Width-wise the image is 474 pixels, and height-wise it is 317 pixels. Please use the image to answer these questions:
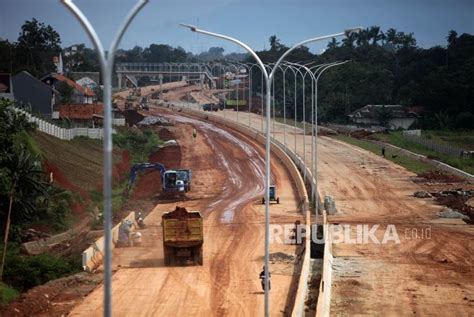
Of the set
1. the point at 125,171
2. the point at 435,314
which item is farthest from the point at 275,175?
the point at 435,314

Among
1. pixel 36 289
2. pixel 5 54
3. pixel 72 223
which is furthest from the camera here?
pixel 5 54

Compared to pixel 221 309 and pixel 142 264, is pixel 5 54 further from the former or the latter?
pixel 221 309

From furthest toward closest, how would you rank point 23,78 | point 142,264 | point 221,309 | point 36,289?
1. point 23,78
2. point 142,264
3. point 36,289
4. point 221,309

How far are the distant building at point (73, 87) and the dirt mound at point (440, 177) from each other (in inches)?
1802

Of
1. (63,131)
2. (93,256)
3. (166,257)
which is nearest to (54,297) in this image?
(93,256)

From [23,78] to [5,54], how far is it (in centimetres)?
2452

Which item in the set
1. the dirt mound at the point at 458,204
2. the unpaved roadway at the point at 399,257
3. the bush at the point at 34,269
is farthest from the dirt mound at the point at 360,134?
the bush at the point at 34,269

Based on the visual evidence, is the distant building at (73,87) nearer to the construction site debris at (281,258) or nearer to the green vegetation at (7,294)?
the construction site debris at (281,258)

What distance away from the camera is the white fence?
221 feet

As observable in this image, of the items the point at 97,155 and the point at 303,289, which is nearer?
the point at 303,289

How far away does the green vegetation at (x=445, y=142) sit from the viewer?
79188mm

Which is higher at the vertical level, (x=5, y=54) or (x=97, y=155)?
(x=5, y=54)

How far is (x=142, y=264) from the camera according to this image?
3562cm

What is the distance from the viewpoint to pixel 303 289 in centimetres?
2855
